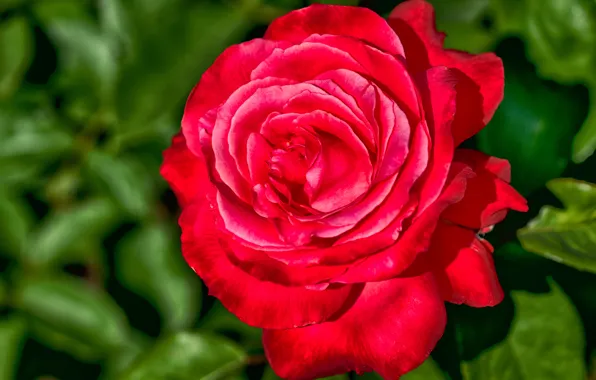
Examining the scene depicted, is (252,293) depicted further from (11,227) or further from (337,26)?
(11,227)

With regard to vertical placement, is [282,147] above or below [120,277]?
above

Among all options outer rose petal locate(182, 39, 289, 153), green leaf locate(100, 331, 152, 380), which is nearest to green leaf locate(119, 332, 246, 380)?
green leaf locate(100, 331, 152, 380)

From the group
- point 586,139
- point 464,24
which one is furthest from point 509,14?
point 586,139

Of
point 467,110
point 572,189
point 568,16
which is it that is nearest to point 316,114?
point 467,110

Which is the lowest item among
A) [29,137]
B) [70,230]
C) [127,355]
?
[127,355]

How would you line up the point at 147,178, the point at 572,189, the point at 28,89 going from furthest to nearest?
1. the point at 28,89
2. the point at 147,178
3. the point at 572,189

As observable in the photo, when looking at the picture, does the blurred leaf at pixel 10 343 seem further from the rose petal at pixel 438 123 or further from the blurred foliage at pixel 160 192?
the rose petal at pixel 438 123

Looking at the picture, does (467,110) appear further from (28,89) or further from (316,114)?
(28,89)
